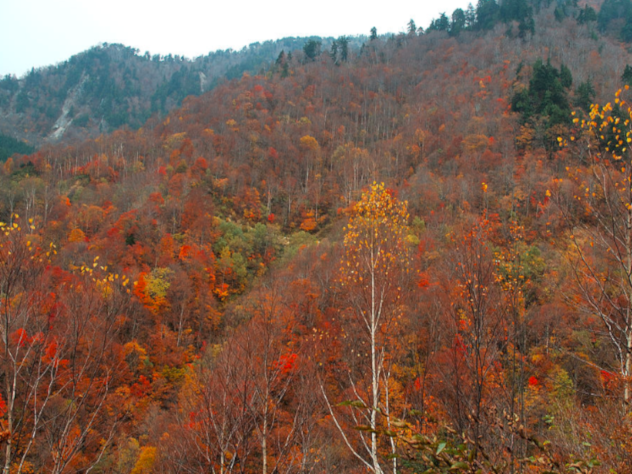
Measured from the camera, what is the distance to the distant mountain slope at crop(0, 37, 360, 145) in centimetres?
12825

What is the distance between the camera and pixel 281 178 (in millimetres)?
54500

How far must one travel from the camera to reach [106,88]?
14775cm

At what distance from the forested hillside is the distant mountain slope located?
66.9 metres

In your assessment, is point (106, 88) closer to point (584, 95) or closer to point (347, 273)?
point (584, 95)

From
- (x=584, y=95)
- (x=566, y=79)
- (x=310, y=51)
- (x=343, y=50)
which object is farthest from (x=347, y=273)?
(x=343, y=50)

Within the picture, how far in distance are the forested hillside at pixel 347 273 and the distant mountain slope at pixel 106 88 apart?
66946 millimetres

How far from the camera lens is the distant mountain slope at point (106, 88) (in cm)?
12825

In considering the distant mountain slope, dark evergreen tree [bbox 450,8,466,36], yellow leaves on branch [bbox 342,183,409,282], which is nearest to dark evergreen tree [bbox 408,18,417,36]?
dark evergreen tree [bbox 450,8,466,36]

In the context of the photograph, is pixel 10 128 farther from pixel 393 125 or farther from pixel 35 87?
pixel 393 125

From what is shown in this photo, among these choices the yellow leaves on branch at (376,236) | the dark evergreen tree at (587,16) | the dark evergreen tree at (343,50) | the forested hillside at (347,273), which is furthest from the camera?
the dark evergreen tree at (343,50)

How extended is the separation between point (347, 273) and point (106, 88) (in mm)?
176985

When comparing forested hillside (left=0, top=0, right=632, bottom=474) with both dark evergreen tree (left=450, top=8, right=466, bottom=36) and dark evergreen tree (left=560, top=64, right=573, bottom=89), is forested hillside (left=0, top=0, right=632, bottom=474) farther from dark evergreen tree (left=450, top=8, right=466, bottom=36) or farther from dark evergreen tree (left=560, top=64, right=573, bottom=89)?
dark evergreen tree (left=450, top=8, right=466, bottom=36)

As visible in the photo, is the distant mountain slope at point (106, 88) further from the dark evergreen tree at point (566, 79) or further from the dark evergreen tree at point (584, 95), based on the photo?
the dark evergreen tree at point (584, 95)

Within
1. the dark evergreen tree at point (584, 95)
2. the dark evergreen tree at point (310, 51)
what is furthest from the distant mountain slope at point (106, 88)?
the dark evergreen tree at point (584, 95)
